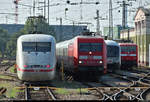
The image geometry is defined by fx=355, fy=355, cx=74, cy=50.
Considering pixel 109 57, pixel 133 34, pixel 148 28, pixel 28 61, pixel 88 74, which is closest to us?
pixel 28 61

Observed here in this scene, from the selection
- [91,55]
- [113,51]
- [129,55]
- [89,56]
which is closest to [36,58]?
[89,56]

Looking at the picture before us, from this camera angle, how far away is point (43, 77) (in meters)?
18.6

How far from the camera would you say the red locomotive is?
36250mm

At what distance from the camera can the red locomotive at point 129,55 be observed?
36250mm

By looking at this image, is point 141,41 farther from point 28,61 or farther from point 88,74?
point 28,61

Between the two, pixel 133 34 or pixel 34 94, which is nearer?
pixel 34 94

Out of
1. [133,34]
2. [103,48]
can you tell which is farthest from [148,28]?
[103,48]

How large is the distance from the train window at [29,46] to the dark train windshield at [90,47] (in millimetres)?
3798

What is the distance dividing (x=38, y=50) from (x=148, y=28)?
37850 millimetres

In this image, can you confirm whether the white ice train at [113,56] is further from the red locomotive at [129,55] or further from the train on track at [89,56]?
the train on track at [89,56]

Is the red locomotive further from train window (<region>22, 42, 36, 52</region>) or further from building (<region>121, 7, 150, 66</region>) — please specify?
train window (<region>22, 42, 36, 52</region>)

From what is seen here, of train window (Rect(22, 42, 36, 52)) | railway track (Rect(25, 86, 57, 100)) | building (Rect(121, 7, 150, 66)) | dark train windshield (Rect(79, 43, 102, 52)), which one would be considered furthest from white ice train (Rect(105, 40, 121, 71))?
building (Rect(121, 7, 150, 66))

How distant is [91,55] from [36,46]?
408cm

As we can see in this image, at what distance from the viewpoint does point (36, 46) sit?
759 inches
